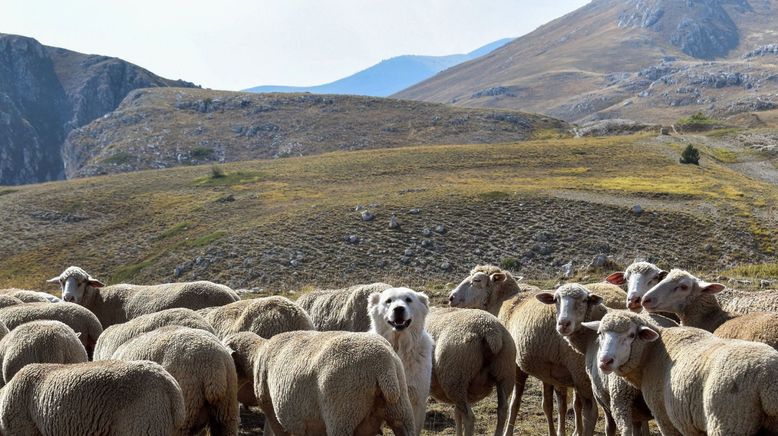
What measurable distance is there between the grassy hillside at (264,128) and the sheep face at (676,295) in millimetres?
102782

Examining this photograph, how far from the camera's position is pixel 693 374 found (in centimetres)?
827

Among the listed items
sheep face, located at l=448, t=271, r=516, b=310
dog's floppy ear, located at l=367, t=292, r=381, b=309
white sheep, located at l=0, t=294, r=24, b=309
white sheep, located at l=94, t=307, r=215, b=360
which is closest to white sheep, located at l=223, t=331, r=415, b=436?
white sheep, located at l=94, t=307, r=215, b=360

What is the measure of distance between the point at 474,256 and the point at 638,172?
33027 millimetres

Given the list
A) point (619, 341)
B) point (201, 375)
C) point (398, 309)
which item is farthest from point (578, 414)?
point (201, 375)

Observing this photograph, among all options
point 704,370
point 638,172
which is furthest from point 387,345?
point 638,172

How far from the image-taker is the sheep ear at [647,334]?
30.1 feet

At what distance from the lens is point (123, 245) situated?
4934 centimetres

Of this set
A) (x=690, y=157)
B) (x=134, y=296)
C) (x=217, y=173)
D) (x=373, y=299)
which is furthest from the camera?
(x=217, y=173)

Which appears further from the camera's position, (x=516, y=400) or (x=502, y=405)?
(x=516, y=400)

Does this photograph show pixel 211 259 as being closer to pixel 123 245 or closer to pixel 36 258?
pixel 123 245

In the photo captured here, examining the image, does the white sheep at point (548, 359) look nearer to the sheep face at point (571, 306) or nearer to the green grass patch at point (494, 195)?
the sheep face at point (571, 306)

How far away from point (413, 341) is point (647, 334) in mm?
3306

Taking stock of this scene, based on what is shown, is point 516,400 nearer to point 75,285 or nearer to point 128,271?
point 75,285

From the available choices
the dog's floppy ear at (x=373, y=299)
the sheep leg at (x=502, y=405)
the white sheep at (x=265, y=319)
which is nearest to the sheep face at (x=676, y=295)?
the sheep leg at (x=502, y=405)
